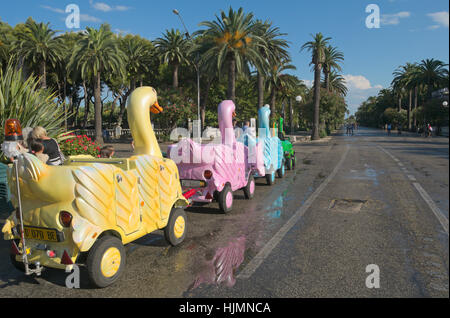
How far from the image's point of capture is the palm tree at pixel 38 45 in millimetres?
32312

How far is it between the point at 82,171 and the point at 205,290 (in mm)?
1840

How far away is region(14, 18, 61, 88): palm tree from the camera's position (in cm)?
3231

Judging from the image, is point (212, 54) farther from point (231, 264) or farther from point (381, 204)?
point (231, 264)

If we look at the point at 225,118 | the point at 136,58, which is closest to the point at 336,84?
the point at 136,58

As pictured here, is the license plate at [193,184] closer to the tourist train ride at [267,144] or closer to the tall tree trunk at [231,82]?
the tourist train ride at [267,144]

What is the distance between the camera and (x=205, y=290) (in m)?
Answer: 3.77

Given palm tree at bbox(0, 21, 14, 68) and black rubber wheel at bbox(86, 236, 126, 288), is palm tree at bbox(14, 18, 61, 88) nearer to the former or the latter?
palm tree at bbox(0, 21, 14, 68)

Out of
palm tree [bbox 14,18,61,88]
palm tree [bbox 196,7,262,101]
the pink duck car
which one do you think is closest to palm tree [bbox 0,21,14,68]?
palm tree [bbox 14,18,61,88]

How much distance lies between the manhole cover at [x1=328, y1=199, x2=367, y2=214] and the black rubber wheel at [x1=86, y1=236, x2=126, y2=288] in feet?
15.4

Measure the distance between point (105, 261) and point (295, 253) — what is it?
8.25 feet

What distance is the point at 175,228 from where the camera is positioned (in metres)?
5.20

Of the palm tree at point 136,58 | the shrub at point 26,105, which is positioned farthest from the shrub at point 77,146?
the palm tree at point 136,58

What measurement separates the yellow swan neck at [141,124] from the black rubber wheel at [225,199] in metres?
1.87
